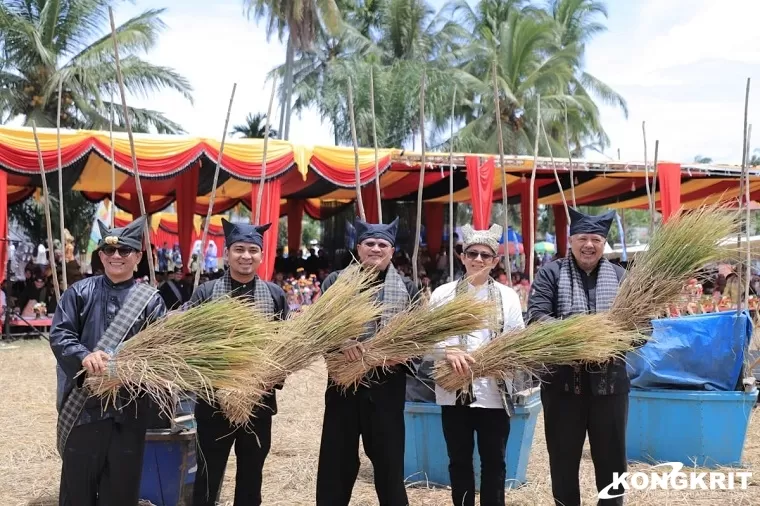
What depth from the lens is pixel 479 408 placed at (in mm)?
2766

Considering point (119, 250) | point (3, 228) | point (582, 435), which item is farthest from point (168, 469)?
point (3, 228)

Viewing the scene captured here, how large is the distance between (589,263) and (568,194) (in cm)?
954

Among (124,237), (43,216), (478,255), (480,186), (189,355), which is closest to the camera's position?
(189,355)

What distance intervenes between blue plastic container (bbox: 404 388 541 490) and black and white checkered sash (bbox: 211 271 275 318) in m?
0.96

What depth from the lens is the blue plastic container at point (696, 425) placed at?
143 inches

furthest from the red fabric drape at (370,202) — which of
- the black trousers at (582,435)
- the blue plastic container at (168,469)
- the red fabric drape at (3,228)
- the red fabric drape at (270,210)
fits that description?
the black trousers at (582,435)

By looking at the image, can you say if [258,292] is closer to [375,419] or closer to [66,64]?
[375,419]

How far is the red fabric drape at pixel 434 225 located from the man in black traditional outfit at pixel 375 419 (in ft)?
34.4

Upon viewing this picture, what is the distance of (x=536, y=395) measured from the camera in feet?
11.2

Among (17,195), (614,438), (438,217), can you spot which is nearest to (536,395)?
(614,438)

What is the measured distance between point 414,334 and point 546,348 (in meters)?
0.44

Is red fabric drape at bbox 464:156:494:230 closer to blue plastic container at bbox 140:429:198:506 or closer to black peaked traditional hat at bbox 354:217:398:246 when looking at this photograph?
black peaked traditional hat at bbox 354:217:398:246

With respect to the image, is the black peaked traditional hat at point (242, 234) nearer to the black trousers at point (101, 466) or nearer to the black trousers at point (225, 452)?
the black trousers at point (225, 452)

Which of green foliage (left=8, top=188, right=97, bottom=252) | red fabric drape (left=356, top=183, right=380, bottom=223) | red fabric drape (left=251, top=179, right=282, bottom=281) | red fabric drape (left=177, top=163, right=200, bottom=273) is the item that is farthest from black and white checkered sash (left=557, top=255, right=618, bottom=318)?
green foliage (left=8, top=188, right=97, bottom=252)
